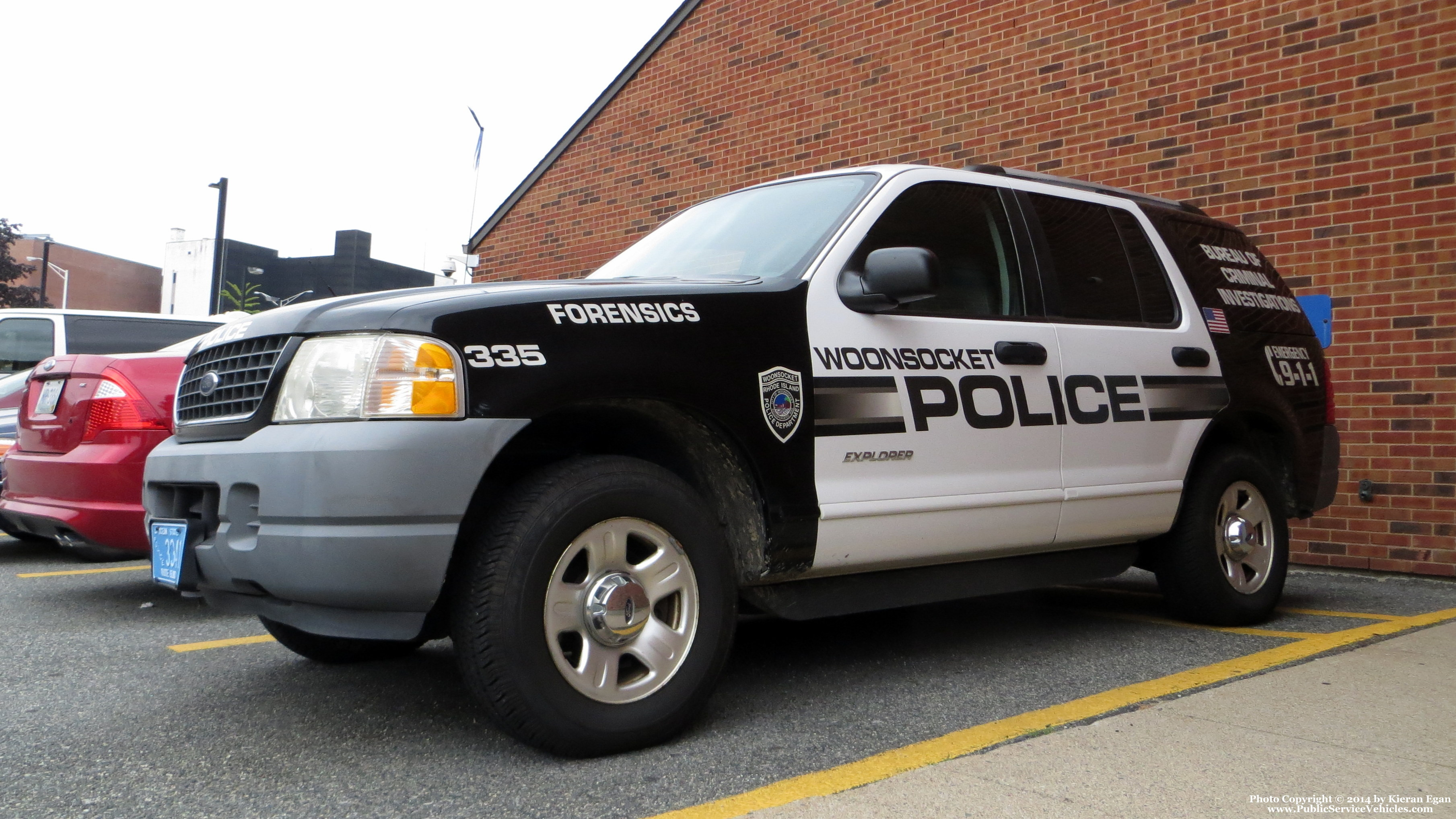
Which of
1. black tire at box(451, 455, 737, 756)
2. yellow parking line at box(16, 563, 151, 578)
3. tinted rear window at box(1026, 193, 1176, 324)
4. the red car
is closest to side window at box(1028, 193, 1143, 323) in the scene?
tinted rear window at box(1026, 193, 1176, 324)

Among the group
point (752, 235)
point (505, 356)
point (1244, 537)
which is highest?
point (752, 235)

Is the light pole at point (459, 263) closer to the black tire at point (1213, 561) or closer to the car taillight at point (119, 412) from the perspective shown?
the car taillight at point (119, 412)

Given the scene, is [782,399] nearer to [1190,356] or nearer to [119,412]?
[1190,356]

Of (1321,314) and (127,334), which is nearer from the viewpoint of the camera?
(1321,314)

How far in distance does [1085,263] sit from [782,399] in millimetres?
1792

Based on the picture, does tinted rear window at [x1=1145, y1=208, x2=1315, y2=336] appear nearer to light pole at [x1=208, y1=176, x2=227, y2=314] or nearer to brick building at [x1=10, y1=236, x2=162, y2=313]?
light pole at [x1=208, y1=176, x2=227, y2=314]

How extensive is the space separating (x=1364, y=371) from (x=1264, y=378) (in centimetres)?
217

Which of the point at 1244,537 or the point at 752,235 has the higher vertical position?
the point at 752,235

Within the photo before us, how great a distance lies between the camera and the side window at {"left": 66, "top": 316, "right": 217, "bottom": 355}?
31.3 feet

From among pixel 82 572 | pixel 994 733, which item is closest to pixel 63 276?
pixel 82 572

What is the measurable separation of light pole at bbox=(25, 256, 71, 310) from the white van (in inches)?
2083

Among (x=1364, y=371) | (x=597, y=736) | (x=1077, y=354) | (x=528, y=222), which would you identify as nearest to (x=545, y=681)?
(x=597, y=736)

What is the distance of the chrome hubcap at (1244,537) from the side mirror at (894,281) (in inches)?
82.1

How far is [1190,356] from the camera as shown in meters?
4.75
